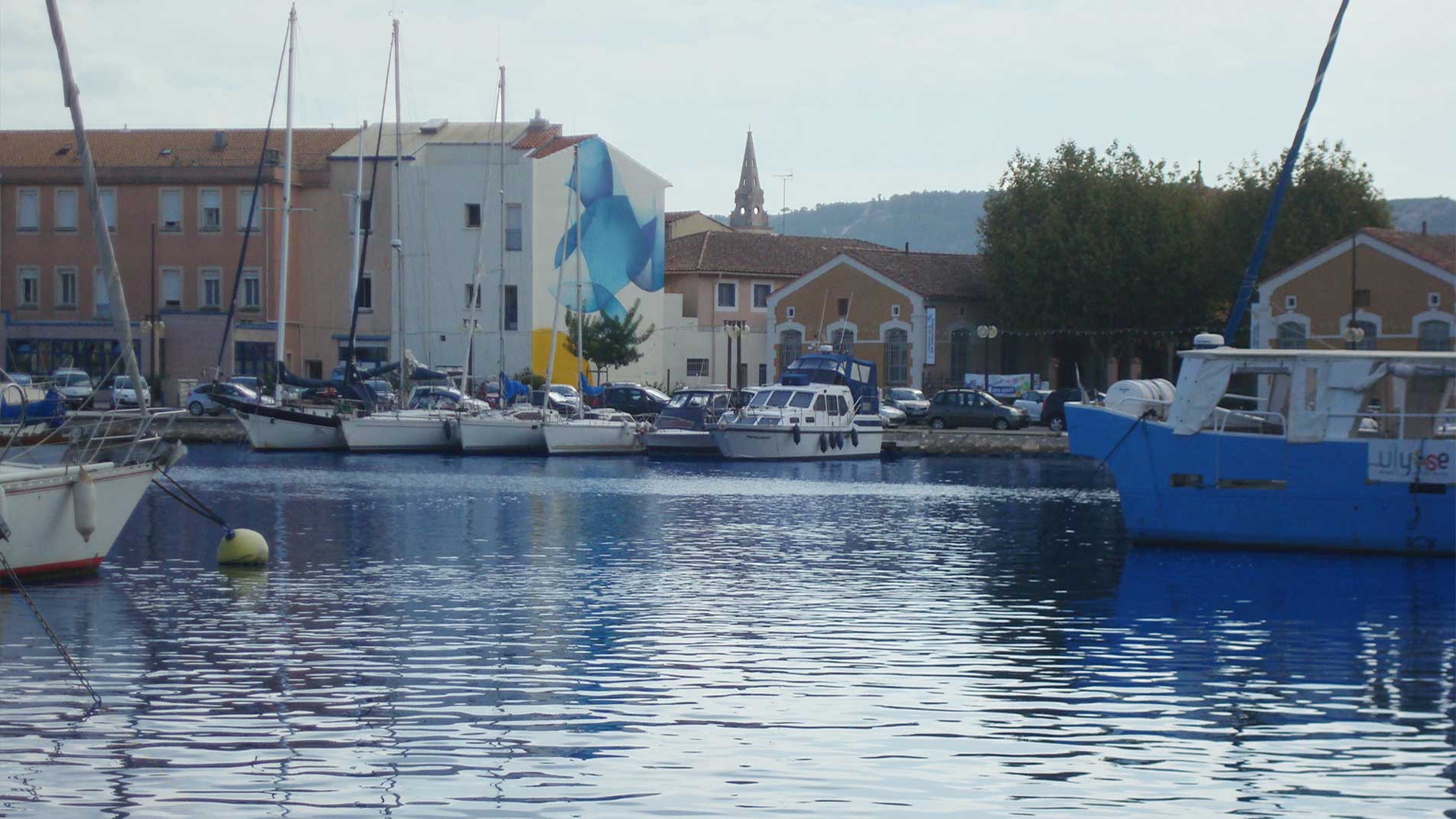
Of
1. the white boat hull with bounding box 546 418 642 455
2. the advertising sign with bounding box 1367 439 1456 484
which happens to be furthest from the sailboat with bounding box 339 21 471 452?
the advertising sign with bounding box 1367 439 1456 484

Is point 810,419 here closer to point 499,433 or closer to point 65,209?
point 499,433

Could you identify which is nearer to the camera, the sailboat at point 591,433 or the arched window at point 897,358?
the sailboat at point 591,433

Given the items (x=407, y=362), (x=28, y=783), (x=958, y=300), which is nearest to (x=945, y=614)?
(x=28, y=783)

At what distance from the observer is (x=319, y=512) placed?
112 feet

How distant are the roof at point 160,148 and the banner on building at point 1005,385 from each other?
103ft

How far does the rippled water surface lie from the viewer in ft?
37.4

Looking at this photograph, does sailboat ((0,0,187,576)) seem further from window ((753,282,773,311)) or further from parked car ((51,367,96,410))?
window ((753,282,773,311))

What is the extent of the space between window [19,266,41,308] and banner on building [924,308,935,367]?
40.2 meters

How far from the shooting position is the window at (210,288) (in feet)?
258

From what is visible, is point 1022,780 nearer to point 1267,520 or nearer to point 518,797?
point 518,797

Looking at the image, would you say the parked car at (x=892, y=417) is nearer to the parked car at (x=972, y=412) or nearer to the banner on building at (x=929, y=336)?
the parked car at (x=972, y=412)

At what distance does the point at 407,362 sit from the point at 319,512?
1019 inches

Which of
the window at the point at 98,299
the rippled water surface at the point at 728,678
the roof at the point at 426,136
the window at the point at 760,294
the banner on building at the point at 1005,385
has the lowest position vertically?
the rippled water surface at the point at 728,678

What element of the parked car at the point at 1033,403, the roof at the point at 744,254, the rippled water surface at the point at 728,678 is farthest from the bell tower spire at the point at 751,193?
the rippled water surface at the point at 728,678
